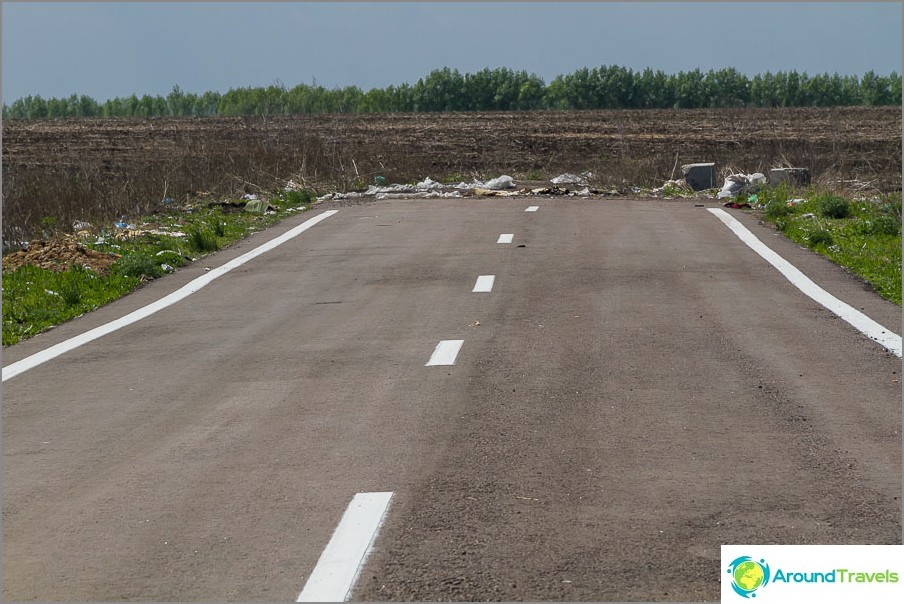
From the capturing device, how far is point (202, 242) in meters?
20.7

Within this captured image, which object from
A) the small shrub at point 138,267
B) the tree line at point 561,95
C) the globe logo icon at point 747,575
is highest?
the globe logo icon at point 747,575

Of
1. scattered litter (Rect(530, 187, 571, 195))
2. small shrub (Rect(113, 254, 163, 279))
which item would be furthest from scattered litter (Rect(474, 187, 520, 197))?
small shrub (Rect(113, 254, 163, 279))

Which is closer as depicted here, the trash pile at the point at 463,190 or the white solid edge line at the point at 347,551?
the white solid edge line at the point at 347,551

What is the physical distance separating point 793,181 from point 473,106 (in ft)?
431

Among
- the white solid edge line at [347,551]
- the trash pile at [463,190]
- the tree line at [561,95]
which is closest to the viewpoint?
the white solid edge line at [347,551]

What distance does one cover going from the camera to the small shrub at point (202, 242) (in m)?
20.6

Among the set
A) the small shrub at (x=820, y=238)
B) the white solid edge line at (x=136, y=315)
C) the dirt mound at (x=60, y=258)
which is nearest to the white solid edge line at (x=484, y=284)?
the white solid edge line at (x=136, y=315)

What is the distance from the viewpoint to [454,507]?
6676mm

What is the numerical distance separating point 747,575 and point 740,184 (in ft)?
85.6

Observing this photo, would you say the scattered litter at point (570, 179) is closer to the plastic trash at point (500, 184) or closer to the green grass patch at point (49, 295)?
the plastic trash at point (500, 184)

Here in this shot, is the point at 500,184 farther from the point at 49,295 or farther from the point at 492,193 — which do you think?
the point at 49,295

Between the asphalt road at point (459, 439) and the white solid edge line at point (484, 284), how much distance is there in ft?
0.80

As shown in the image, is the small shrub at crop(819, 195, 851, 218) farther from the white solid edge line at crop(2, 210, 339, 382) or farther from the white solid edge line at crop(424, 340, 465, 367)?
the white solid edge line at crop(424, 340, 465, 367)

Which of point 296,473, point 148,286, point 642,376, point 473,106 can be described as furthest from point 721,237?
point 473,106
